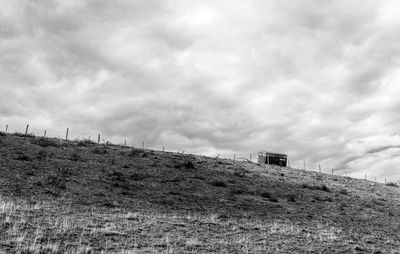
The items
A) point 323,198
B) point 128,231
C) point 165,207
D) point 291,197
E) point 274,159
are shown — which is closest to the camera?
point 128,231

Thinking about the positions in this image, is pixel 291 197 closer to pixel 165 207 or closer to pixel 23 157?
pixel 165 207

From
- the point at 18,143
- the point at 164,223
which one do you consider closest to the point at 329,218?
the point at 164,223

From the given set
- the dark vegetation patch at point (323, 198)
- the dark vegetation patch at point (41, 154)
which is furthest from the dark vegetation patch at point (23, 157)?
the dark vegetation patch at point (323, 198)

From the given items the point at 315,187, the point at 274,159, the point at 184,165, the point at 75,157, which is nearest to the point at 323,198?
the point at 315,187

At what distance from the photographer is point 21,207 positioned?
57.2 ft

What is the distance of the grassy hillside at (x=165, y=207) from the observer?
15.0 metres

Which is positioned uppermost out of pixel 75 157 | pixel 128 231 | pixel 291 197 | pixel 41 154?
pixel 75 157

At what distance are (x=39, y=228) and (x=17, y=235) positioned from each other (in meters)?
1.11

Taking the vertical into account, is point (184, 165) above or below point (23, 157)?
above

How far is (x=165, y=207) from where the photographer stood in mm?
22516

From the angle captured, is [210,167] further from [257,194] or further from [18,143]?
[18,143]

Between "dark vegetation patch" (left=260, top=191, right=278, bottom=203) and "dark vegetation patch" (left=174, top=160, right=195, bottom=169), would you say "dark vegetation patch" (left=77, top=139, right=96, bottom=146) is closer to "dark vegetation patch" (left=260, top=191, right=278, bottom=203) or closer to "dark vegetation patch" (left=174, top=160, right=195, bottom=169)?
"dark vegetation patch" (left=174, top=160, right=195, bottom=169)

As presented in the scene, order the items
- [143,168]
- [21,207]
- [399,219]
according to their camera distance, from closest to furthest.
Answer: [21,207]
[399,219]
[143,168]

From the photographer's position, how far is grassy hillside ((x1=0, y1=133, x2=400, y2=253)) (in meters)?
15.0
